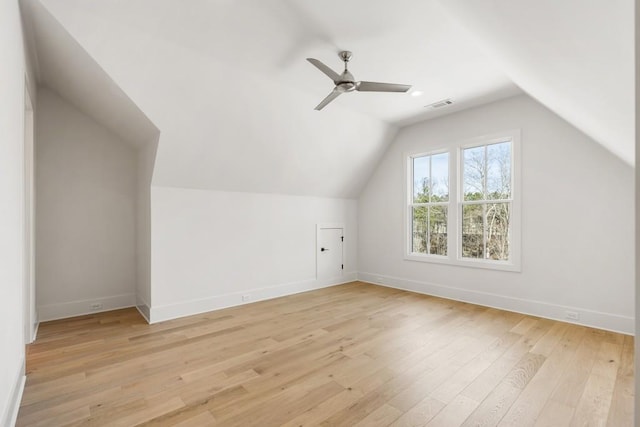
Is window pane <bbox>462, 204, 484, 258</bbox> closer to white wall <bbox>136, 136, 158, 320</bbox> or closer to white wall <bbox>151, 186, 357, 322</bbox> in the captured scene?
white wall <bbox>151, 186, 357, 322</bbox>

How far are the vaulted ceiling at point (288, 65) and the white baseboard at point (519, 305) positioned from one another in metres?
1.77

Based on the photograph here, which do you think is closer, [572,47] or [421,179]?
[572,47]

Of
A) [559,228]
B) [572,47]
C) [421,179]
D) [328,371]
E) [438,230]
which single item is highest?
[572,47]

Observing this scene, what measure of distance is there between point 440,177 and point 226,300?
386cm

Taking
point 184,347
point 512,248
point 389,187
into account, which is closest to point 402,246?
point 389,187

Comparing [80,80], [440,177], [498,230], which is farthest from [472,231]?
[80,80]

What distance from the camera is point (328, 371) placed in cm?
246

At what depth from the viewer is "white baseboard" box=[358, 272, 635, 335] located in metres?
3.29

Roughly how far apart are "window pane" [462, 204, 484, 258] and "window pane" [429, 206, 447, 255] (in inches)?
12.2

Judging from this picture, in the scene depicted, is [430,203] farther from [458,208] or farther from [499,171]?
[499,171]

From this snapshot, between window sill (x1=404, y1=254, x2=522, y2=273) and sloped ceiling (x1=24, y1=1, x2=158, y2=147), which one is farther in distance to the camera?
window sill (x1=404, y1=254, x2=522, y2=273)

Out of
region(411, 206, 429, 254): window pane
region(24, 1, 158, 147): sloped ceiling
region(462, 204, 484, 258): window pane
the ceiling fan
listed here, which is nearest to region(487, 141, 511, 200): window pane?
region(462, 204, 484, 258): window pane

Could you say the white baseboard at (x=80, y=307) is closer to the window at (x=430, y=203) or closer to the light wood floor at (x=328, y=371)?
the light wood floor at (x=328, y=371)

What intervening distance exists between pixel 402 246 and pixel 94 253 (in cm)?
469
